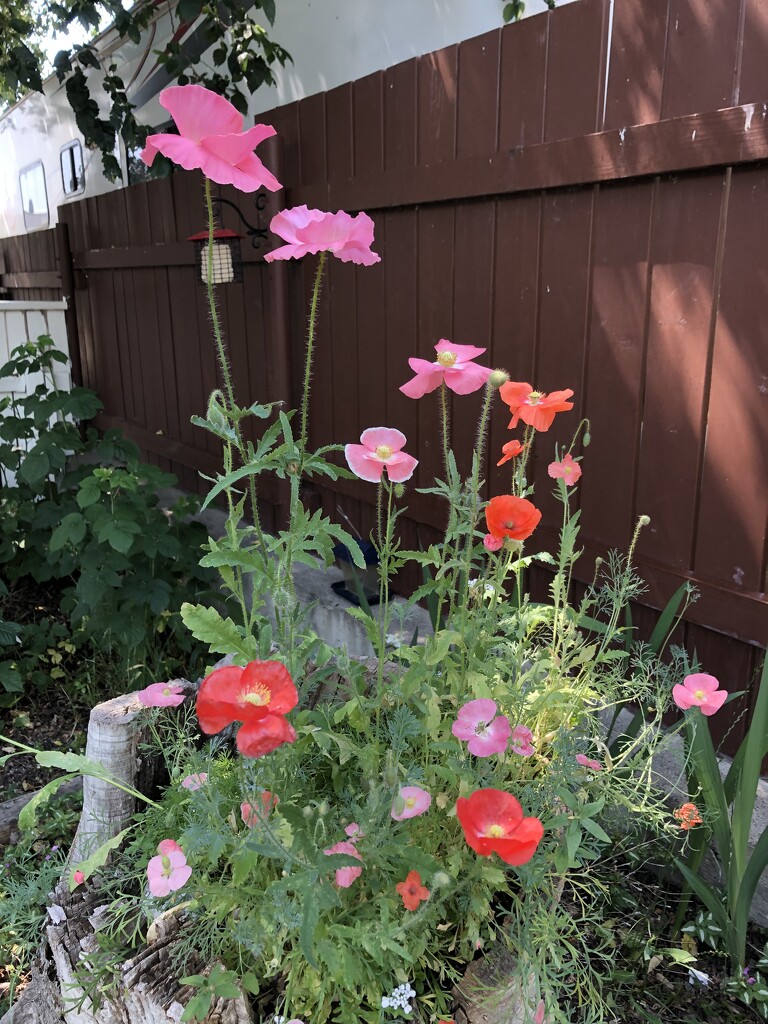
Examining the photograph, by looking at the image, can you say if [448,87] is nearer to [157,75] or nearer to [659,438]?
[659,438]

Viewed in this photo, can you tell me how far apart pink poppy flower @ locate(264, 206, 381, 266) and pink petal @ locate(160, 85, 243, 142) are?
139mm

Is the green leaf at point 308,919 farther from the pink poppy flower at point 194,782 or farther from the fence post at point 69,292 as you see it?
the fence post at point 69,292

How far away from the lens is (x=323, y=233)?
1090 millimetres

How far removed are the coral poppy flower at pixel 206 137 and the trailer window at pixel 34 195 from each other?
8966 mm

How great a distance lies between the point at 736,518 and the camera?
6.39ft

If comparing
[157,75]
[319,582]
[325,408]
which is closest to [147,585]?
[319,582]

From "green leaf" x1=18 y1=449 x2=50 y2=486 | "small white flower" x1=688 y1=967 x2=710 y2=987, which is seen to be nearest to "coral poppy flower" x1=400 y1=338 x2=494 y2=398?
"small white flower" x1=688 y1=967 x2=710 y2=987

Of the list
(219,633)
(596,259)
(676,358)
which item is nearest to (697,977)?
(219,633)

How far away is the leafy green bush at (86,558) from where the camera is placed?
2818 millimetres

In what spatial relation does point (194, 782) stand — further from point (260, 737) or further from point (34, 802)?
point (260, 737)

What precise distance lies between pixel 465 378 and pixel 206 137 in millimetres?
484

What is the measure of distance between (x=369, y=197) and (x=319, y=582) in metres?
1.52

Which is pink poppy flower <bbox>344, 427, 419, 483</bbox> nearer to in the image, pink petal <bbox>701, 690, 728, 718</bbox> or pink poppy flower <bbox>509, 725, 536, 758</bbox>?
pink poppy flower <bbox>509, 725, 536, 758</bbox>

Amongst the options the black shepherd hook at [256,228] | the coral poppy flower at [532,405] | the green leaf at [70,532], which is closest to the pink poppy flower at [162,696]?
the coral poppy flower at [532,405]
